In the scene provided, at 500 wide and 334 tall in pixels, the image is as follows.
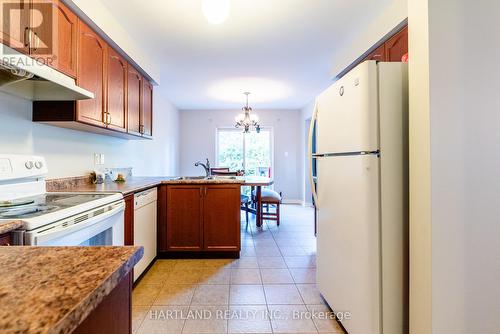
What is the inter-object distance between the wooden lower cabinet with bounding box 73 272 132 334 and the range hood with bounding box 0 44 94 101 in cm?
112

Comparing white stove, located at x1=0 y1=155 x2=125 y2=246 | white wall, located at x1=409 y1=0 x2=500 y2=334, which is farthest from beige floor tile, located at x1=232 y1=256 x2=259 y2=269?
white wall, located at x1=409 y1=0 x2=500 y2=334

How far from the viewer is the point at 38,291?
1.39 feet

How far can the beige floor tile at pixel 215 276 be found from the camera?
89.3 inches

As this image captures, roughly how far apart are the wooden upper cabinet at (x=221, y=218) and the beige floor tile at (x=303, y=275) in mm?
655

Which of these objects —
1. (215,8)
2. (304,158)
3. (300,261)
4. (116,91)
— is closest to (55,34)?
(116,91)

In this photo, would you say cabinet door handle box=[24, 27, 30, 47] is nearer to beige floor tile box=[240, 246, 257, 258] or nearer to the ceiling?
the ceiling

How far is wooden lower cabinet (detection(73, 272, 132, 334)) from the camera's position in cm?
51

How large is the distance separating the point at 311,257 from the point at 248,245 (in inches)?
32.2

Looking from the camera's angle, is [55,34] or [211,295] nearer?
[55,34]

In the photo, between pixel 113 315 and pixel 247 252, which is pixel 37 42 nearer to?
pixel 113 315

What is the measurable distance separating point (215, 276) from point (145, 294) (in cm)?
61

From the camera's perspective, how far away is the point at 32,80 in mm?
1376

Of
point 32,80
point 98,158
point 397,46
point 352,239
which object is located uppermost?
point 397,46

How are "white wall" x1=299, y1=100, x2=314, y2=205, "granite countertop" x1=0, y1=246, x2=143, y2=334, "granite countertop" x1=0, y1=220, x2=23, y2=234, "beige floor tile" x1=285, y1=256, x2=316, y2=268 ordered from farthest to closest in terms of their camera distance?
1. "white wall" x1=299, y1=100, x2=314, y2=205
2. "beige floor tile" x1=285, y1=256, x2=316, y2=268
3. "granite countertop" x1=0, y1=220, x2=23, y2=234
4. "granite countertop" x1=0, y1=246, x2=143, y2=334
